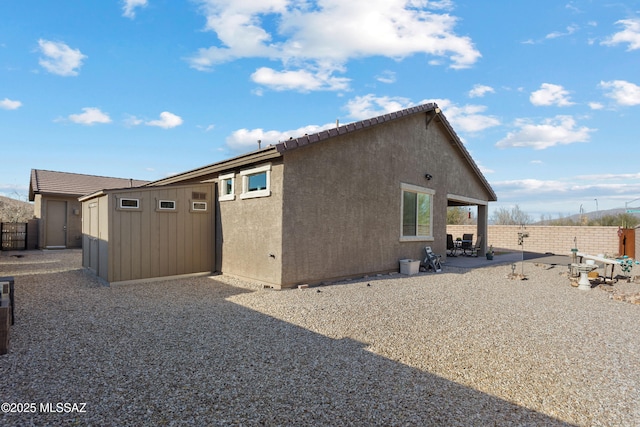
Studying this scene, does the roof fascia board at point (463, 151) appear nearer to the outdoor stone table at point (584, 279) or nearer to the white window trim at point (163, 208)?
the outdoor stone table at point (584, 279)

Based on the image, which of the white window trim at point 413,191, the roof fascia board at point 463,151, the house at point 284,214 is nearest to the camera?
the house at point 284,214

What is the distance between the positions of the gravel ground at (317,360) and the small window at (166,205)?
224 centimetres

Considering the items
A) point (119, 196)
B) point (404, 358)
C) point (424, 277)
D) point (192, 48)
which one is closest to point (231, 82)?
point (192, 48)

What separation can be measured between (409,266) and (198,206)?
6276 millimetres

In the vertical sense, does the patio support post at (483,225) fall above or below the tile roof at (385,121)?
below

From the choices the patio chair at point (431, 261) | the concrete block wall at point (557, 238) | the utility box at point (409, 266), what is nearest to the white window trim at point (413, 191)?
the patio chair at point (431, 261)

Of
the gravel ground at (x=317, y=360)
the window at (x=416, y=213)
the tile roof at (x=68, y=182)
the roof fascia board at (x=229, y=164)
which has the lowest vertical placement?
the gravel ground at (x=317, y=360)

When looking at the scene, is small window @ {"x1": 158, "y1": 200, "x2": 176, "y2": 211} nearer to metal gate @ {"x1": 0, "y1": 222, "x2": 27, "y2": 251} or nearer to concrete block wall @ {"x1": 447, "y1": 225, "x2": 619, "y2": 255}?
metal gate @ {"x1": 0, "y1": 222, "x2": 27, "y2": 251}

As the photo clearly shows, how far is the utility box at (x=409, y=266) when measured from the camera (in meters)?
10.2

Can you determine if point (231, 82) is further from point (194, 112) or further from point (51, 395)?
point (51, 395)

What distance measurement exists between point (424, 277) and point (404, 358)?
20.4ft

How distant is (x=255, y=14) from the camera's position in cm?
827

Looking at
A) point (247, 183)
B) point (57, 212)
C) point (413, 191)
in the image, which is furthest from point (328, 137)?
point (57, 212)

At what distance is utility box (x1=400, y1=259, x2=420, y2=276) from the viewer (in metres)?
10.2
